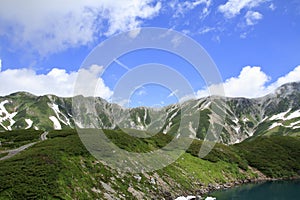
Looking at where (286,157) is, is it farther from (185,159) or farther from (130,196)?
(130,196)

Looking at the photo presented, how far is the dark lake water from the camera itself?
81.4 m

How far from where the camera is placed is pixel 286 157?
14238cm

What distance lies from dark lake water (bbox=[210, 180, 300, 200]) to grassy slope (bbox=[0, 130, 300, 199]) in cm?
775

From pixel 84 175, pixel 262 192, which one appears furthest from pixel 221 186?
pixel 84 175

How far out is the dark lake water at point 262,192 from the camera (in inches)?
3206

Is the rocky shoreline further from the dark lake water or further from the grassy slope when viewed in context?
the dark lake water

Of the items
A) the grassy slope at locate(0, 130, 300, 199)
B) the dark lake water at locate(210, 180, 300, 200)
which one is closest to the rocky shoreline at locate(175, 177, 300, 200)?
the grassy slope at locate(0, 130, 300, 199)

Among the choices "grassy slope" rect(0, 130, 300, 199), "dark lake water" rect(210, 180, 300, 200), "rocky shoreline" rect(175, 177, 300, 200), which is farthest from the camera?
"rocky shoreline" rect(175, 177, 300, 200)

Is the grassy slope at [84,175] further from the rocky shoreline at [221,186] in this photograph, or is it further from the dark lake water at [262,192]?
the dark lake water at [262,192]

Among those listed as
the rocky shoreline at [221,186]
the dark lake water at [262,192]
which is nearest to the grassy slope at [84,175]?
the rocky shoreline at [221,186]

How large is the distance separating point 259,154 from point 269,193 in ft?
181

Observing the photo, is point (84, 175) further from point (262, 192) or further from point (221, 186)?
point (262, 192)

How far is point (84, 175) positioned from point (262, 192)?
57782 mm

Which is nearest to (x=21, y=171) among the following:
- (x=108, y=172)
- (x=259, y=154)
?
(x=108, y=172)
